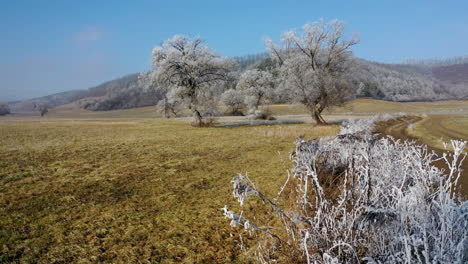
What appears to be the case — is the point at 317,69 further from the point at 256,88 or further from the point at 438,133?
the point at 256,88

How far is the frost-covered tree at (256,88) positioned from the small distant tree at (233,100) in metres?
2.73

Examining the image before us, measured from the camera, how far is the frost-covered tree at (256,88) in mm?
55125

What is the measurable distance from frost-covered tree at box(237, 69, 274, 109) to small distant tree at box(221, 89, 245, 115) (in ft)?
8.96

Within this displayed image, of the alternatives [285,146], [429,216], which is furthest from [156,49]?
[429,216]

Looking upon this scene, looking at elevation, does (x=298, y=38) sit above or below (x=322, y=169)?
above

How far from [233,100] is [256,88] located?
27.7ft

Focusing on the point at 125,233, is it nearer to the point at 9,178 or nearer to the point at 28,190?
the point at 28,190

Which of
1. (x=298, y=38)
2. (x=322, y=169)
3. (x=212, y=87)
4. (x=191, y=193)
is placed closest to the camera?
(x=322, y=169)

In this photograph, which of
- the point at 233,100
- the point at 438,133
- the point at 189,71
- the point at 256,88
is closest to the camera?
the point at 438,133

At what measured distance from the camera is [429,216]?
2736 millimetres

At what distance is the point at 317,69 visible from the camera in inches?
1028

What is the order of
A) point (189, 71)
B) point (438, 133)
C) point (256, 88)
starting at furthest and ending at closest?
point (256, 88), point (189, 71), point (438, 133)

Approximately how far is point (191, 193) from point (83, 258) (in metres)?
3.24

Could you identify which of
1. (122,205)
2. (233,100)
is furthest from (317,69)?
(233,100)
